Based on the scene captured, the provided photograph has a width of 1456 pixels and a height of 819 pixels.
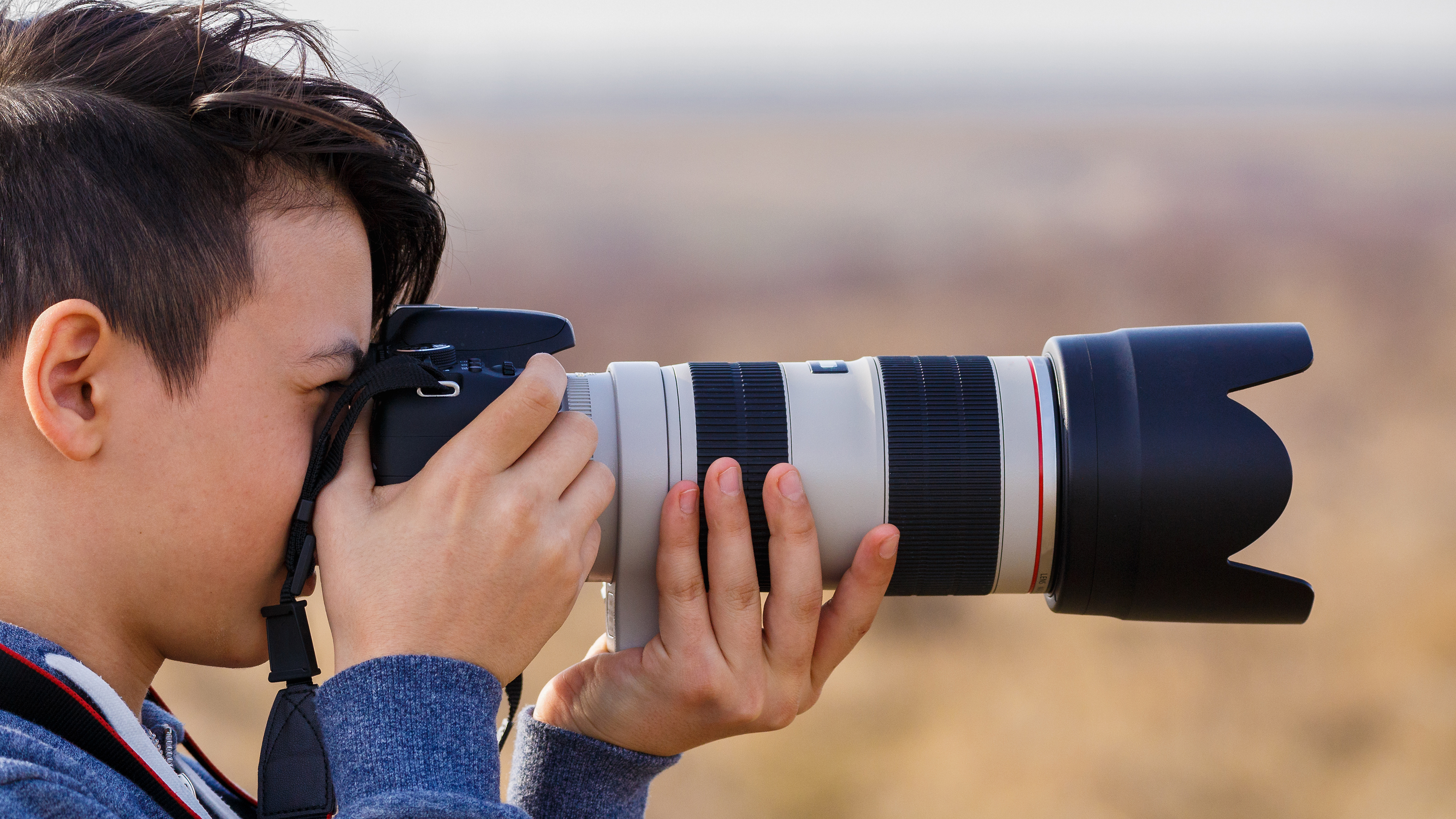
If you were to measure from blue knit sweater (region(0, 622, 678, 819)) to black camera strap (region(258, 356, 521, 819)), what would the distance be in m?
0.12

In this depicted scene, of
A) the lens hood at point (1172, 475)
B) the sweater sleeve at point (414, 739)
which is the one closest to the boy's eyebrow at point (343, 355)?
the sweater sleeve at point (414, 739)

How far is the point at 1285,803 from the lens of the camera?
11.2 ft

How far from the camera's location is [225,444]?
106 centimetres

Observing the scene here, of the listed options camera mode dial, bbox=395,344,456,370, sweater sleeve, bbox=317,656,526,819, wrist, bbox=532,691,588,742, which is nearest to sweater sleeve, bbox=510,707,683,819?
wrist, bbox=532,691,588,742

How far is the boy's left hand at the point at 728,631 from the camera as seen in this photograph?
1312mm

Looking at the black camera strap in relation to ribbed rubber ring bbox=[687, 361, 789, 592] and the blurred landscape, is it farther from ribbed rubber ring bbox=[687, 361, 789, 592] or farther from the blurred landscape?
the blurred landscape

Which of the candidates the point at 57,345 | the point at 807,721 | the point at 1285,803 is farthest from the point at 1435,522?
the point at 57,345

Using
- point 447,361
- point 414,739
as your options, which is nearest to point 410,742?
point 414,739

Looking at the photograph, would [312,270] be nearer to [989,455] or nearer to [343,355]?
[343,355]

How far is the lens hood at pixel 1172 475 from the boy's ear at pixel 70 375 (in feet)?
3.50

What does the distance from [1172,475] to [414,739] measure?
3.00ft

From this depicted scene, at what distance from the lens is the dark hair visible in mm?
1051

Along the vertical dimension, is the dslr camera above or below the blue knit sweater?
above

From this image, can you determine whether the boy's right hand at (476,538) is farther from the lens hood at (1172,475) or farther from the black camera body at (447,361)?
the lens hood at (1172,475)
